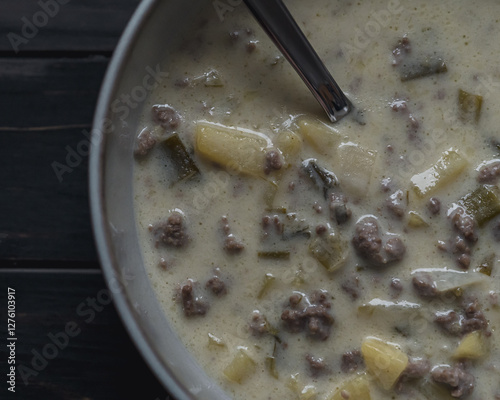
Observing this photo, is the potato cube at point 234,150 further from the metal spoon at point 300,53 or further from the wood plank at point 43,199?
the wood plank at point 43,199

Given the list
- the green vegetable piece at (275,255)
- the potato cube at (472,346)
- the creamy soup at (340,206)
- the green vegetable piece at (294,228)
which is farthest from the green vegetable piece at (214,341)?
the potato cube at (472,346)

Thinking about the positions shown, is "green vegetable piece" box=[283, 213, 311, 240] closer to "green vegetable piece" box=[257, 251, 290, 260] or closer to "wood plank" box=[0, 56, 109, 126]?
"green vegetable piece" box=[257, 251, 290, 260]

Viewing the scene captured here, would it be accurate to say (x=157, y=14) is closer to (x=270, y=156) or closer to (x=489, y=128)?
(x=270, y=156)

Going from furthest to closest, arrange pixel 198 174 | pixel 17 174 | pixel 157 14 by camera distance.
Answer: pixel 17 174 → pixel 198 174 → pixel 157 14

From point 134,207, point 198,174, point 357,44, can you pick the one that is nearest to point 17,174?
point 134,207

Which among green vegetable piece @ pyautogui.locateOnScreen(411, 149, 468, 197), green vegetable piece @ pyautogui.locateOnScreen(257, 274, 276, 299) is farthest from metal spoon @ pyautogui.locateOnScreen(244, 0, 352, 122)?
green vegetable piece @ pyautogui.locateOnScreen(257, 274, 276, 299)
